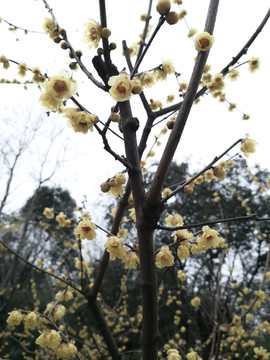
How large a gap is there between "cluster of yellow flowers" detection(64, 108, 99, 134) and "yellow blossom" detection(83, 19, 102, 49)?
0.43 metres

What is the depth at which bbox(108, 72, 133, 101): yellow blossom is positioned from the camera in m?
1.03

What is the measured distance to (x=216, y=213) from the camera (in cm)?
973

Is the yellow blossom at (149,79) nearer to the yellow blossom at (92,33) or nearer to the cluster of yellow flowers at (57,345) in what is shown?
the yellow blossom at (92,33)

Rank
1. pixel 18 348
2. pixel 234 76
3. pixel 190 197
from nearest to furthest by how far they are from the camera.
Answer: pixel 234 76, pixel 18 348, pixel 190 197

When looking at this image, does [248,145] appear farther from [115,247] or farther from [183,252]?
[115,247]

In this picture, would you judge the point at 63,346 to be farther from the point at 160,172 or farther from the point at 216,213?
the point at 216,213

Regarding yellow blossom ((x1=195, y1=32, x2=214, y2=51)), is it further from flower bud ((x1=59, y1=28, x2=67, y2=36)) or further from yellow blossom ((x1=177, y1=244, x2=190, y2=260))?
yellow blossom ((x1=177, y1=244, x2=190, y2=260))

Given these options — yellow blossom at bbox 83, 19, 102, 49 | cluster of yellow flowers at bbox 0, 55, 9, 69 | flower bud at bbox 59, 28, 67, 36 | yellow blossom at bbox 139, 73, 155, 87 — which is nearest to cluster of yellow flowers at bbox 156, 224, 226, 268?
yellow blossom at bbox 139, 73, 155, 87

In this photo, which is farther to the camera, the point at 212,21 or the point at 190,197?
the point at 190,197

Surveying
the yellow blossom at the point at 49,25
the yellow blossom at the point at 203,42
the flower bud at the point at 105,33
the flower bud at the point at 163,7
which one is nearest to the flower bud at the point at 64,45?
the yellow blossom at the point at 49,25

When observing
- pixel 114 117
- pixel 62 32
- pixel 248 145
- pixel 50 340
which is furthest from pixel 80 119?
pixel 50 340

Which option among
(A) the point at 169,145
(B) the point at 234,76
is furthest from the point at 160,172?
(B) the point at 234,76

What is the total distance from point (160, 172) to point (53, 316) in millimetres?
1426

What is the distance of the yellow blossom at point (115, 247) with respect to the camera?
4.21ft
